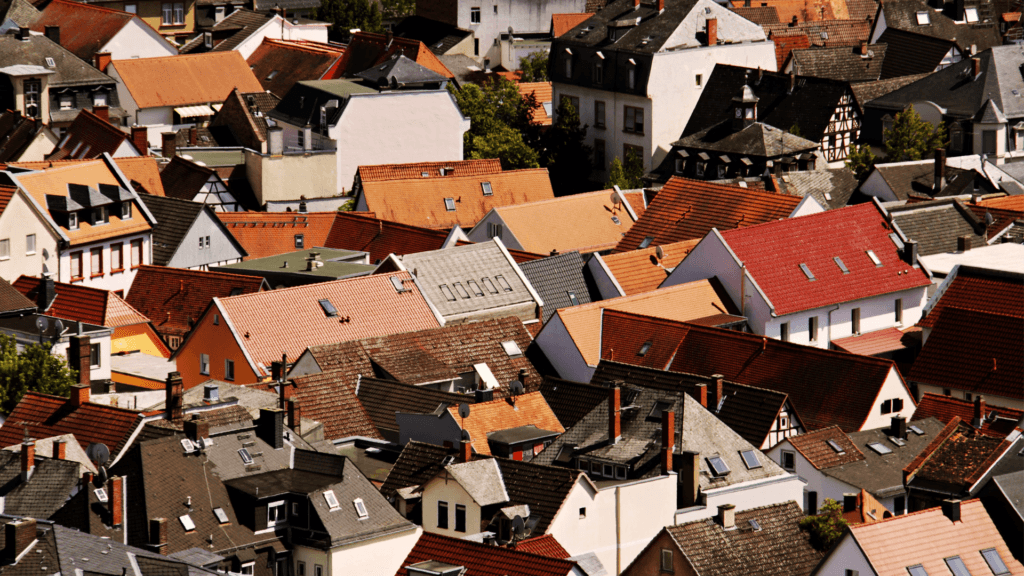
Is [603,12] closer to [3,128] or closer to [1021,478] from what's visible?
[3,128]

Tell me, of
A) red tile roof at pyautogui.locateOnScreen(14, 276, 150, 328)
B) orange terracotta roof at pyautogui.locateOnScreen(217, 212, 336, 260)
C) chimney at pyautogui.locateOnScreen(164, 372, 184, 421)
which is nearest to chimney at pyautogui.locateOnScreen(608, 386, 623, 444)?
chimney at pyautogui.locateOnScreen(164, 372, 184, 421)

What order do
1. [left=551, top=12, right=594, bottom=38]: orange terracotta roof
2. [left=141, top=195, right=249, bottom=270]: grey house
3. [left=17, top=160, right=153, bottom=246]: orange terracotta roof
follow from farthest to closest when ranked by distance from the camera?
[left=551, top=12, right=594, bottom=38]: orange terracotta roof → [left=141, top=195, right=249, bottom=270]: grey house → [left=17, top=160, right=153, bottom=246]: orange terracotta roof

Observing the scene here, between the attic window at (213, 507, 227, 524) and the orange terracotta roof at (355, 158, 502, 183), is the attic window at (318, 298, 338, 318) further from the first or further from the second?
the orange terracotta roof at (355, 158, 502, 183)

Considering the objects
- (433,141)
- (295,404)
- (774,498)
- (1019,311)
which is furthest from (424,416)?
(433,141)

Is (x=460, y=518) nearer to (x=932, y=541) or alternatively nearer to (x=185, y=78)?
(x=932, y=541)

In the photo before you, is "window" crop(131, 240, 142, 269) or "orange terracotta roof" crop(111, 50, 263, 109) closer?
"window" crop(131, 240, 142, 269)

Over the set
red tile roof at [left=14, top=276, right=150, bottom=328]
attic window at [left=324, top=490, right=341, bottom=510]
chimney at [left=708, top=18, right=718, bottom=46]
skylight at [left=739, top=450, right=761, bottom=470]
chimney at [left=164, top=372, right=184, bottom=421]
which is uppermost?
chimney at [left=708, top=18, right=718, bottom=46]
